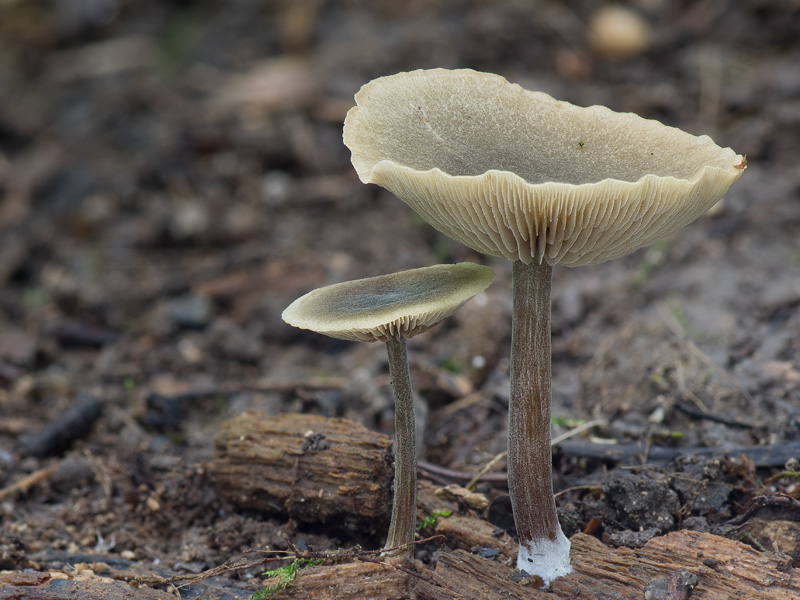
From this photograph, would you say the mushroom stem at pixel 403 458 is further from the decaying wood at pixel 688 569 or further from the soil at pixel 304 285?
the decaying wood at pixel 688 569

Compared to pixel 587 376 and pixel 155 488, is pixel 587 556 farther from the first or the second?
Result: pixel 155 488

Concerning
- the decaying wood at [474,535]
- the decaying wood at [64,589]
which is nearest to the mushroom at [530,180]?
the decaying wood at [474,535]

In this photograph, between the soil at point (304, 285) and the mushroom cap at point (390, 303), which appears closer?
the mushroom cap at point (390, 303)

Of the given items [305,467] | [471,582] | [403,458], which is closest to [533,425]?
[403,458]

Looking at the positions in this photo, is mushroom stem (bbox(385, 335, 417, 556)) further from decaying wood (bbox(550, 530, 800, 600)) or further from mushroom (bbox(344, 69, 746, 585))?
decaying wood (bbox(550, 530, 800, 600))

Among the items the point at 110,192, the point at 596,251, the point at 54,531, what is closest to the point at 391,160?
the point at 596,251

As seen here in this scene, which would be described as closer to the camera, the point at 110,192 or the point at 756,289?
the point at 756,289
